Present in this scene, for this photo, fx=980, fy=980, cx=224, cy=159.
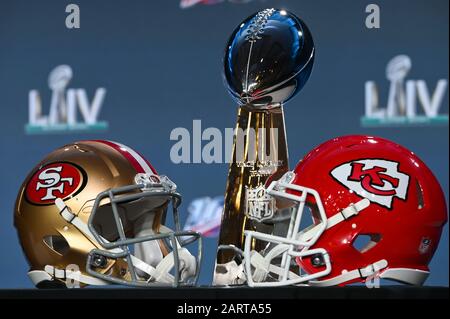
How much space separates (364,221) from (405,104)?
3.52 feet

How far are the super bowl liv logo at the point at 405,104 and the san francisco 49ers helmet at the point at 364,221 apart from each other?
98 centimetres

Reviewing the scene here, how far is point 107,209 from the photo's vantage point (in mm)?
1735

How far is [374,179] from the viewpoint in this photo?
5.08 ft

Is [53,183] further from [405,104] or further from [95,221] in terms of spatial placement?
[405,104]

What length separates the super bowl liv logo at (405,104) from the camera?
2551mm

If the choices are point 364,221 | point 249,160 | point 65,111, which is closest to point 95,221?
point 249,160

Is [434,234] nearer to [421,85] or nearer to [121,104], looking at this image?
[421,85]

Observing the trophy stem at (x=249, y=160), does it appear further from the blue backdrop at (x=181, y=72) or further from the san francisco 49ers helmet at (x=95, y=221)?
the blue backdrop at (x=181, y=72)

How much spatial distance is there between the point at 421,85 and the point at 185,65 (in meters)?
0.64

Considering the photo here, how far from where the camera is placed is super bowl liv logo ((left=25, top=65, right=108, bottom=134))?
265 centimetres

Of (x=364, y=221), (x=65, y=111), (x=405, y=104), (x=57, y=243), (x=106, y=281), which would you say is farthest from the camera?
(x=65, y=111)

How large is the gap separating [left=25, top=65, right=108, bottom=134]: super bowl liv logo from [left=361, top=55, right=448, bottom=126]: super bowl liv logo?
0.72m

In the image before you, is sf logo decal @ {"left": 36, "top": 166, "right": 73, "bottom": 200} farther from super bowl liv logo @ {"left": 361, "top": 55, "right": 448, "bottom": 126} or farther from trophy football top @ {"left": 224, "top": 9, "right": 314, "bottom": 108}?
super bowl liv logo @ {"left": 361, "top": 55, "right": 448, "bottom": 126}

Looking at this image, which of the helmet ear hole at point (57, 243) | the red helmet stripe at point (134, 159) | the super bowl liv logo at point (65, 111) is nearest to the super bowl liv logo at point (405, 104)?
the super bowl liv logo at point (65, 111)
